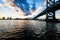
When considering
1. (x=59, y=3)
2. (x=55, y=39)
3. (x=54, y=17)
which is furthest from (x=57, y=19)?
(x=55, y=39)

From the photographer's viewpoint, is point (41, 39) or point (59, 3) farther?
point (59, 3)

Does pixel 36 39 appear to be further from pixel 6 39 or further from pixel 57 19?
pixel 57 19

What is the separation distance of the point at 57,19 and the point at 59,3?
1960 centimetres

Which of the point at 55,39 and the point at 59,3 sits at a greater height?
the point at 59,3

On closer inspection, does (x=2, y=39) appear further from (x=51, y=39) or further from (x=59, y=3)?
(x=59, y=3)

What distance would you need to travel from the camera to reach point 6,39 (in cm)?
1215

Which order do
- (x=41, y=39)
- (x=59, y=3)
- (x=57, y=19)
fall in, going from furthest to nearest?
1. (x=57, y=19)
2. (x=59, y=3)
3. (x=41, y=39)

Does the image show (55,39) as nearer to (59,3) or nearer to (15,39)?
(15,39)

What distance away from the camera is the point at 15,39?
39.9 feet

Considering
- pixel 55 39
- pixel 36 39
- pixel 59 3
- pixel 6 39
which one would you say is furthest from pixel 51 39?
pixel 59 3

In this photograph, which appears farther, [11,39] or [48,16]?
[48,16]

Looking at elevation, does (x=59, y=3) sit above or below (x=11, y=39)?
above

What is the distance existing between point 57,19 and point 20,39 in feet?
134

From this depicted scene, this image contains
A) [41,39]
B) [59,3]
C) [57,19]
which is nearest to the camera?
[41,39]
